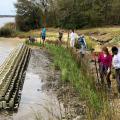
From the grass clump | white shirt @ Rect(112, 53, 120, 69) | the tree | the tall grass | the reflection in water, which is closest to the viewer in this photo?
the tall grass

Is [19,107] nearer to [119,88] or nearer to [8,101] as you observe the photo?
[8,101]

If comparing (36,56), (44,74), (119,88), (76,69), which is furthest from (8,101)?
(36,56)

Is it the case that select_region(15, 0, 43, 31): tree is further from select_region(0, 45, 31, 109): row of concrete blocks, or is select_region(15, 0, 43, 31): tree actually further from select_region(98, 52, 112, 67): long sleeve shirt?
select_region(98, 52, 112, 67): long sleeve shirt

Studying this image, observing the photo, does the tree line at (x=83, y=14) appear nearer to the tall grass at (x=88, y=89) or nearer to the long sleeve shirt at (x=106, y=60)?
the tall grass at (x=88, y=89)

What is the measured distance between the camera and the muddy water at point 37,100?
12766 mm

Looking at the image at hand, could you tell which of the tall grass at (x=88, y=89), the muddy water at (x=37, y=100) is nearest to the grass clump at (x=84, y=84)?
the tall grass at (x=88, y=89)

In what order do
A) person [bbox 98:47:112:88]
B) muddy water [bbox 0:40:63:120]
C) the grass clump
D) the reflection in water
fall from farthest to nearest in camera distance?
1. person [bbox 98:47:112:88]
2. the reflection in water
3. muddy water [bbox 0:40:63:120]
4. the grass clump

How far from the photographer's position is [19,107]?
14711 millimetres

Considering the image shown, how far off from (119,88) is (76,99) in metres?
1.43

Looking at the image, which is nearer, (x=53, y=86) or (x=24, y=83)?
(x=53, y=86)

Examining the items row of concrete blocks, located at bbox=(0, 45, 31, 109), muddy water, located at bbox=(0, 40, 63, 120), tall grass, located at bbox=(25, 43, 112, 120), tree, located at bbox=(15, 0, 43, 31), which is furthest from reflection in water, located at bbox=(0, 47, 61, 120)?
tree, located at bbox=(15, 0, 43, 31)

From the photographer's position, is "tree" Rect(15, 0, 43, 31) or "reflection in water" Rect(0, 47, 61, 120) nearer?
"reflection in water" Rect(0, 47, 61, 120)

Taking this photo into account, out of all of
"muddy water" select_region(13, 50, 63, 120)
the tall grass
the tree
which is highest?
the tall grass

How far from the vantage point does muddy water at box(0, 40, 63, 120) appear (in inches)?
503
